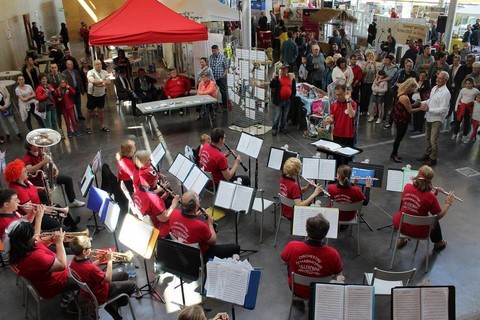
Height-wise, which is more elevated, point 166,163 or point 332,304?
point 332,304

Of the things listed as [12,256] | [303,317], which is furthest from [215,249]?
[12,256]

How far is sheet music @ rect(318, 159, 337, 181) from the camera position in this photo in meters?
5.76

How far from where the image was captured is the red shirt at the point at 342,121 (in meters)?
6.80

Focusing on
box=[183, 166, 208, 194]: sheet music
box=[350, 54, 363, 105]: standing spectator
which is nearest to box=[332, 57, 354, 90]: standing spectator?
box=[350, 54, 363, 105]: standing spectator

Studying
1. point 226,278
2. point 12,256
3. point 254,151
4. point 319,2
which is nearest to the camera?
point 226,278

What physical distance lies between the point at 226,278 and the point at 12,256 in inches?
79.9

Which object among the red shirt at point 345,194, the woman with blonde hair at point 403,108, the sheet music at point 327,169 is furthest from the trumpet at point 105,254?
the woman with blonde hair at point 403,108

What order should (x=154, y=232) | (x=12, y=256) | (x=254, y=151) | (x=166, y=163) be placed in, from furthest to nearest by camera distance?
(x=166, y=163) < (x=254, y=151) < (x=154, y=232) < (x=12, y=256)

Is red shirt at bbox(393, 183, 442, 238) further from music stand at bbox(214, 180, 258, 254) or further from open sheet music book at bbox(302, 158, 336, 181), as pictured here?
music stand at bbox(214, 180, 258, 254)

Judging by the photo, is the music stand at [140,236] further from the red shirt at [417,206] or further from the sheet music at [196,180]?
the red shirt at [417,206]

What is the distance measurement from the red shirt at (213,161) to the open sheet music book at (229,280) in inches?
99.4

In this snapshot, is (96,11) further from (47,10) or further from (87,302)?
(87,302)

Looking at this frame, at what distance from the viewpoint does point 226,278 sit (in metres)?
3.54

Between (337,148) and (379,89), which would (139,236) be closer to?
(337,148)
